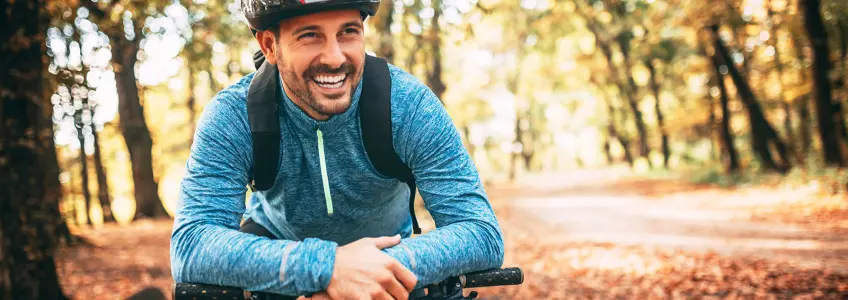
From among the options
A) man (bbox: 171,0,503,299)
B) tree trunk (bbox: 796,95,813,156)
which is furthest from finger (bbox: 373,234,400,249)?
tree trunk (bbox: 796,95,813,156)

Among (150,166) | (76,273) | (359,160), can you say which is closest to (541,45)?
(150,166)

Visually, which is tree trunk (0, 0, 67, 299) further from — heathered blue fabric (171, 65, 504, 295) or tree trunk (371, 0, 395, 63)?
tree trunk (371, 0, 395, 63)

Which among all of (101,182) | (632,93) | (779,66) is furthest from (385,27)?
(632,93)

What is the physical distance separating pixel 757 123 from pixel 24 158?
779 inches

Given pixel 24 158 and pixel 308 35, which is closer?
pixel 308 35

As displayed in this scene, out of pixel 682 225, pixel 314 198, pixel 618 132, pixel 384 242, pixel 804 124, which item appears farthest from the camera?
pixel 618 132

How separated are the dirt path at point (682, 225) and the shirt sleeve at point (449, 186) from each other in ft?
25.0

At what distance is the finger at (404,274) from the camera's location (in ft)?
6.09

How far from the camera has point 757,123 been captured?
1939 cm

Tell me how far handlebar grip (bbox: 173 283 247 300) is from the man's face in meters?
0.68

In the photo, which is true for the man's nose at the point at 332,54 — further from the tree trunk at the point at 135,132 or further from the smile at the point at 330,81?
the tree trunk at the point at 135,132

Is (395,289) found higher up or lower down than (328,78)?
lower down

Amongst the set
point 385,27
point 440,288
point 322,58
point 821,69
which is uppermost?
point 385,27

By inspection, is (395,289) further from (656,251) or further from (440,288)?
(656,251)
